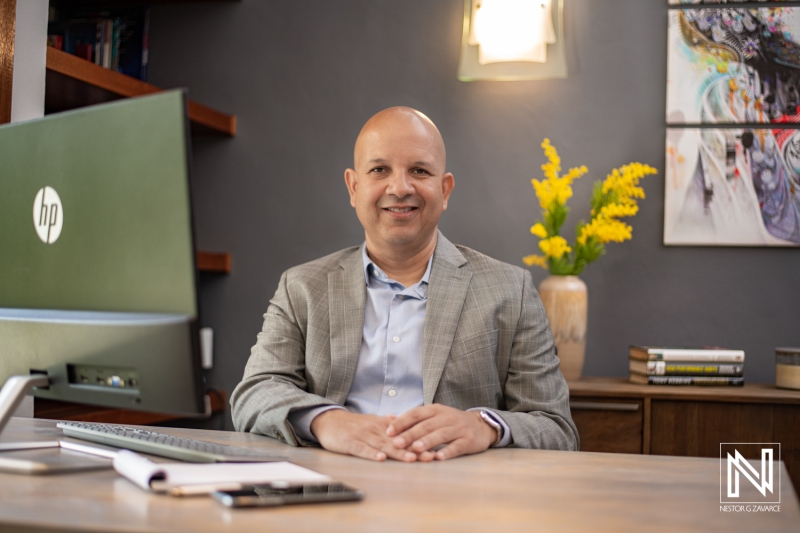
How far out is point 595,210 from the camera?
8.97 feet

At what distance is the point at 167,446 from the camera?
1134mm

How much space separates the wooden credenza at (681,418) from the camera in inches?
93.8

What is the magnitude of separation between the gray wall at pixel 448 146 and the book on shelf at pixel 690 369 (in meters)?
0.29

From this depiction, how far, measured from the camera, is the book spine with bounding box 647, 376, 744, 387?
8.34 ft

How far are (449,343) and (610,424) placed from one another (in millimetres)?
1034

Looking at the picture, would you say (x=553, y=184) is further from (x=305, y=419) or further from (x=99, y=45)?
(x=99, y=45)

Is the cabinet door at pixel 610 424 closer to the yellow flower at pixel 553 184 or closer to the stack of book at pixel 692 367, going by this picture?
the stack of book at pixel 692 367

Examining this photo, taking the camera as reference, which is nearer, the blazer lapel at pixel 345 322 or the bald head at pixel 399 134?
the blazer lapel at pixel 345 322

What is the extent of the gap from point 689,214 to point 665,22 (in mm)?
771

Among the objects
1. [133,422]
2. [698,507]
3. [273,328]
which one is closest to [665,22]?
[273,328]

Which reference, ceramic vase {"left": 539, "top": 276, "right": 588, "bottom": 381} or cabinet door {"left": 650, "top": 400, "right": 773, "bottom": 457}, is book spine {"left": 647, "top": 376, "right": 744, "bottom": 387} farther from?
ceramic vase {"left": 539, "top": 276, "right": 588, "bottom": 381}

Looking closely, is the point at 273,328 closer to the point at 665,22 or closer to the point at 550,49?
the point at 550,49

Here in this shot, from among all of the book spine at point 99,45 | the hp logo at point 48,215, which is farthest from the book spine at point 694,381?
the book spine at point 99,45

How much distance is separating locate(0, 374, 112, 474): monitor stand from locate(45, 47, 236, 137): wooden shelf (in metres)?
1.50
